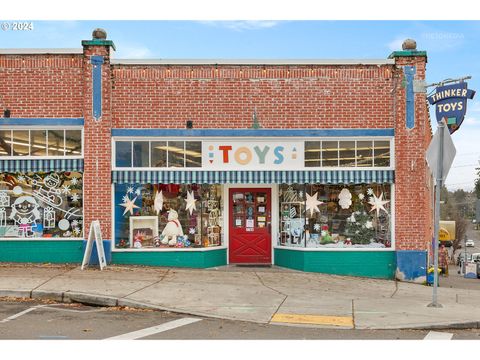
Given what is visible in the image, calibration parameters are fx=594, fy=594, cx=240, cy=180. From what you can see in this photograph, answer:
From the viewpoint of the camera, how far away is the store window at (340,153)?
594 inches

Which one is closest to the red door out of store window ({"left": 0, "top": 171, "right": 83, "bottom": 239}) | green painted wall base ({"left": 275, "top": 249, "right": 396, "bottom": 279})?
green painted wall base ({"left": 275, "top": 249, "right": 396, "bottom": 279})

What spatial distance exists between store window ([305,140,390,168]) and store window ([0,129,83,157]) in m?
5.81

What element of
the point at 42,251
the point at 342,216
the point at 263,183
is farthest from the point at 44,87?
the point at 342,216

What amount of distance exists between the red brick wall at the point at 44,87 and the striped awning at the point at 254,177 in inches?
84.1

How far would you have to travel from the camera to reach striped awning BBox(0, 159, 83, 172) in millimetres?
14664

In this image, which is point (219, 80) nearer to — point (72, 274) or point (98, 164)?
point (98, 164)

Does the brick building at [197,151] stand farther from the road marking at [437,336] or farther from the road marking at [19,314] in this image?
the road marking at [437,336]

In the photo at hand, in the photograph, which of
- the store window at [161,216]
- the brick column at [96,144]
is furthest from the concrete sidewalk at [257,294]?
the brick column at [96,144]

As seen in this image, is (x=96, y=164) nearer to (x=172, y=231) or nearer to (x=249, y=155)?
(x=172, y=231)

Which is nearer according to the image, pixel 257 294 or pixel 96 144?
pixel 257 294

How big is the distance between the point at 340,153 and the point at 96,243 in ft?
21.1

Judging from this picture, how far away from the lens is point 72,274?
13102 millimetres

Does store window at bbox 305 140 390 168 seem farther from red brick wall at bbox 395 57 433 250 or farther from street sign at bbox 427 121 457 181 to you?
street sign at bbox 427 121 457 181

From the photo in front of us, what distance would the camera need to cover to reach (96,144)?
14.7 m
